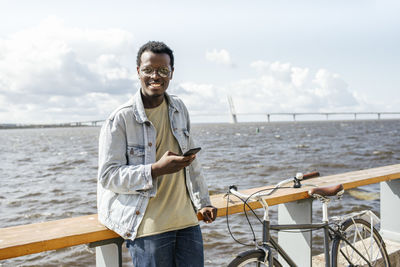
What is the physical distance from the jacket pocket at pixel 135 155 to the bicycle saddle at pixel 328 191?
4.15 ft

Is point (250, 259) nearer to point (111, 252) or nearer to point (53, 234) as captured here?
point (111, 252)

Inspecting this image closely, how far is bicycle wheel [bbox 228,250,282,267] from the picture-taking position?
6.86ft

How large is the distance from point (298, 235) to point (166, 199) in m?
1.35

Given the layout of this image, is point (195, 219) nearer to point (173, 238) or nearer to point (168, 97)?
point (173, 238)

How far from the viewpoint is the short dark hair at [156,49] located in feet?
6.56

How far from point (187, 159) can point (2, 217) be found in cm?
1032

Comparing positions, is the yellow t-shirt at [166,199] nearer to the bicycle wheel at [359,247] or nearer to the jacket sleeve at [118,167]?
A: the jacket sleeve at [118,167]

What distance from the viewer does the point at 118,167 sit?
1790mm

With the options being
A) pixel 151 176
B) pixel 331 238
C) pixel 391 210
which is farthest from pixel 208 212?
pixel 391 210

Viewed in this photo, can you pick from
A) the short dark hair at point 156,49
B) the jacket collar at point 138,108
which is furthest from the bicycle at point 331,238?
the short dark hair at point 156,49

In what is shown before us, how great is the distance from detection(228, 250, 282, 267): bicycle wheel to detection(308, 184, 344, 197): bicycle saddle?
1.87 feet

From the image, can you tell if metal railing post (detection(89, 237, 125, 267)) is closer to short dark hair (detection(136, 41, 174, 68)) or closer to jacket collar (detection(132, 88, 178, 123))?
jacket collar (detection(132, 88, 178, 123))

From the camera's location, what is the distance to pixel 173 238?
1878mm

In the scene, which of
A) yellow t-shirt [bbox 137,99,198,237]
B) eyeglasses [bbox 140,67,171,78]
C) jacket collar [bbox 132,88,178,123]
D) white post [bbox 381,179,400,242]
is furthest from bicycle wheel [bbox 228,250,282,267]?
white post [bbox 381,179,400,242]
